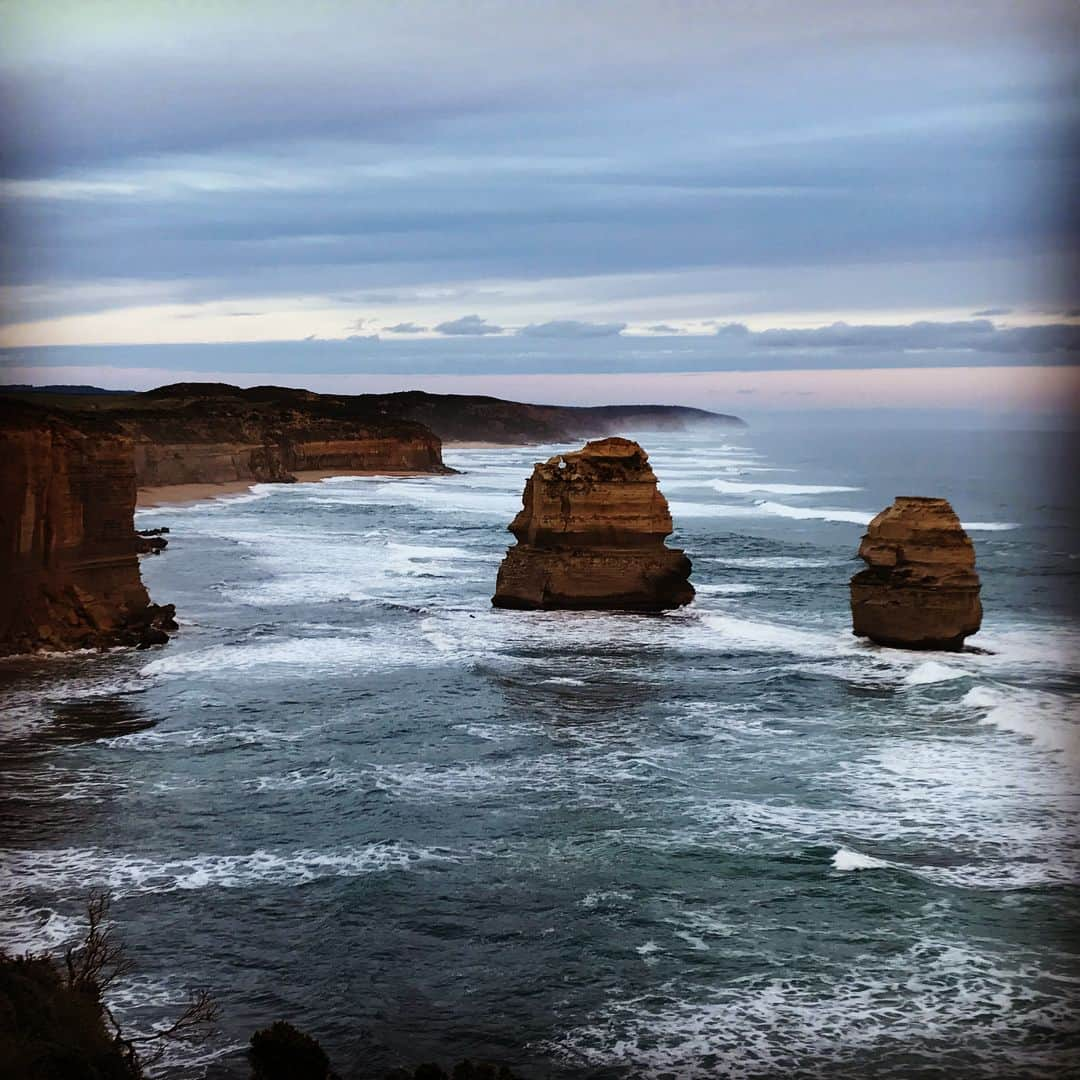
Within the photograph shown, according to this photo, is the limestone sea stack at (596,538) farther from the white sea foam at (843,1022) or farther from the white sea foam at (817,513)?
the white sea foam at (817,513)

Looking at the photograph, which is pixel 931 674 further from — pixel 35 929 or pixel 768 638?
pixel 35 929

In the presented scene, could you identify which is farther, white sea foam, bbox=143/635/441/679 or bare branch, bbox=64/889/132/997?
white sea foam, bbox=143/635/441/679

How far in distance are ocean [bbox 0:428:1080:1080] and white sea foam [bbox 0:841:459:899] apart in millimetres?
80

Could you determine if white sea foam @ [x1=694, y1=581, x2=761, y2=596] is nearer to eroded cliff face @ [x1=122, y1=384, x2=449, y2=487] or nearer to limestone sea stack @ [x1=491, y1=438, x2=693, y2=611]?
limestone sea stack @ [x1=491, y1=438, x2=693, y2=611]

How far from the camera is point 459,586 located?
47.5m

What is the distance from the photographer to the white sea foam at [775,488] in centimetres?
10531

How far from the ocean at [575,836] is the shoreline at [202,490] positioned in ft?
147

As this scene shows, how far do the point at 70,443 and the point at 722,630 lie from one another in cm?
1833

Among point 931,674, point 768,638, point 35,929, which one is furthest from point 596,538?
point 35,929

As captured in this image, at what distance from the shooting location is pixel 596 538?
3888 cm

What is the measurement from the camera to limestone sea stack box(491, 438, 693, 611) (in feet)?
126

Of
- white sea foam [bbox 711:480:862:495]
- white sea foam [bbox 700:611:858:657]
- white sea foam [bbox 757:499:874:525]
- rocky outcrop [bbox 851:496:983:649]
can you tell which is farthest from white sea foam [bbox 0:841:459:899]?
white sea foam [bbox 711:480:862:495]

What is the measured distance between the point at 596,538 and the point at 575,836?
19.2 metres

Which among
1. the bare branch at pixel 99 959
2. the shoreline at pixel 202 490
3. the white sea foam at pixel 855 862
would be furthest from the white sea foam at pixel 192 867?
the shoreline at pixel 202 490
